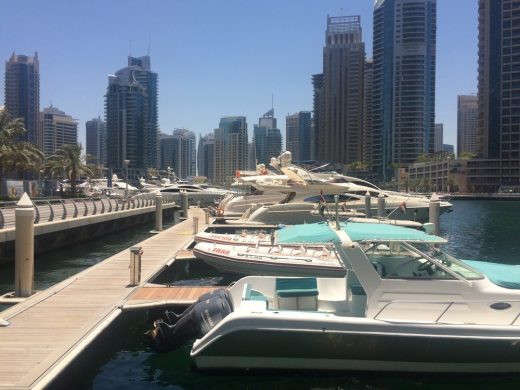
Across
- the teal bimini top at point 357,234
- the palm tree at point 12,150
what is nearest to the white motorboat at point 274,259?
the teal bimini top at point 357,234

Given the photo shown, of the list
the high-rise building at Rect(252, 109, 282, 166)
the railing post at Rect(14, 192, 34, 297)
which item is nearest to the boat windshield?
the railing post at Rect(14, 192, 34, 297)

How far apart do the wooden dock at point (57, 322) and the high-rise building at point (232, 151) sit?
121 metres

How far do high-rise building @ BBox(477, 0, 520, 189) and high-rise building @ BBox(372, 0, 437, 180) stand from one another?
19.1 m

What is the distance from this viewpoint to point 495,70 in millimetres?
155000

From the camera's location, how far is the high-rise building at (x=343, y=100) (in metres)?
194

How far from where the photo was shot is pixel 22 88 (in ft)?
606

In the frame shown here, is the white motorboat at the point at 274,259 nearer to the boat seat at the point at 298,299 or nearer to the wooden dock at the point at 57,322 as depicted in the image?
the wooden dock at the point at 57,322

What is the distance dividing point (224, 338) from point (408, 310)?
9.93 feet

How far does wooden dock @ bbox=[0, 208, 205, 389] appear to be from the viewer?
23.5ft

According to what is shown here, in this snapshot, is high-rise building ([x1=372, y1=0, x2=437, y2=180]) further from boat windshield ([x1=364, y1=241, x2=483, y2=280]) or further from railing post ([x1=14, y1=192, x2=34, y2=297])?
boat windshield ([x1=364, y1=241, x2=483, y2=280])

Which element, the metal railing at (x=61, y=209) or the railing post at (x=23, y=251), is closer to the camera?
the railing post at (x=23, y=251)

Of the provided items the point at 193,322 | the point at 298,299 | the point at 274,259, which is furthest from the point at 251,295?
the point at 274,259

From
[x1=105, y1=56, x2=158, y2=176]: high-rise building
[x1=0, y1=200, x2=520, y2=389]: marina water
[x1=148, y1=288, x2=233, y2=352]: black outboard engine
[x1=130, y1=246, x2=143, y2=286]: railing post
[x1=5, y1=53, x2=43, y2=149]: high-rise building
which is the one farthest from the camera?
[x1=5, y1=53, x2=43, y2=149]: high-rise building

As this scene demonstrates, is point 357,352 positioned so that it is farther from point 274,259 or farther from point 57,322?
point 274,259
